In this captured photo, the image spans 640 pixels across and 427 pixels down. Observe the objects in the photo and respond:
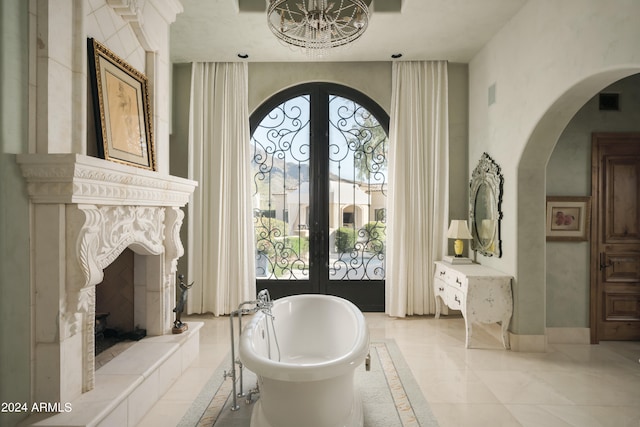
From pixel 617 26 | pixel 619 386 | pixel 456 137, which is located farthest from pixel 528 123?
pixel 619 386

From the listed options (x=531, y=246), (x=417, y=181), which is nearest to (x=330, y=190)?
(x=417, y=181)

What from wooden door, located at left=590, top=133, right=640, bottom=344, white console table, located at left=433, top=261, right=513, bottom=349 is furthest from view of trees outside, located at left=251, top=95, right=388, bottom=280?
wooden door, located at left=590, top=133, right=640, bottom=344

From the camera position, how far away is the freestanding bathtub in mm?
1782

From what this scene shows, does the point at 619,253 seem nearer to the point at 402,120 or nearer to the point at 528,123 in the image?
the point at 528,123

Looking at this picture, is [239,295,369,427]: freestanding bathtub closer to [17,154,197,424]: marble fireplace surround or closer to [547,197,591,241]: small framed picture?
[17,154,197,424]: marble fireplace surround

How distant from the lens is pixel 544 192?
133 inches

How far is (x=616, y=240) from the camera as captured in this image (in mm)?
3650

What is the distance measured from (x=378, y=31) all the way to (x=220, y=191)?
2.51 meters

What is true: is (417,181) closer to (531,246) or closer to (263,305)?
(531,246)

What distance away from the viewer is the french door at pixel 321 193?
4.64 m

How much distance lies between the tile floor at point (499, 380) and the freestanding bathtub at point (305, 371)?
627 mm

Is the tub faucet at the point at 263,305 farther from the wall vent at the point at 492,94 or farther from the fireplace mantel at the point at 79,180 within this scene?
the wall vent at the point at 492,94

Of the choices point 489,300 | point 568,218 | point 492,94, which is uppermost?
point 492,94

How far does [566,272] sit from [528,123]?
1.60 m
